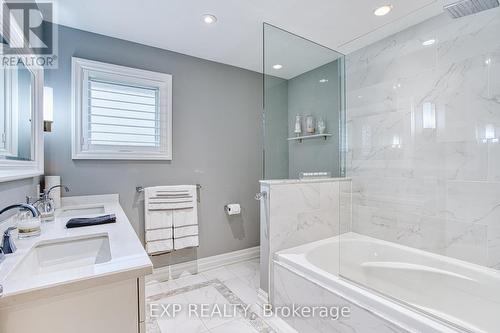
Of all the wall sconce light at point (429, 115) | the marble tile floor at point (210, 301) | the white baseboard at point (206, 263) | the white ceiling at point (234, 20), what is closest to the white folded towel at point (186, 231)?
the white baseboard at point (206, 263)

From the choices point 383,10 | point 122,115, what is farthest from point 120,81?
point 383,10

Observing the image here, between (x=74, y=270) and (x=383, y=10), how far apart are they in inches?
100

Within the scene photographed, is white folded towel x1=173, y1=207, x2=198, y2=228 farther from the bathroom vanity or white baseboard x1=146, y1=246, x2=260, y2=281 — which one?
the bathroom vanity

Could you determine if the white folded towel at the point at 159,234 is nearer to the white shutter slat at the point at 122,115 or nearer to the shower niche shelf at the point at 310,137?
the white shutter slat at the point at 122,115

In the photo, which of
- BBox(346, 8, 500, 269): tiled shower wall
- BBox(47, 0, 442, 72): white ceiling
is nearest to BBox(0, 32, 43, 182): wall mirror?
BBox(47, 0, 442, 72): white ceiling

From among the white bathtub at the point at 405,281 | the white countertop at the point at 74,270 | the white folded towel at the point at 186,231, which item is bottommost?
the white bathtub at the point at 405,281

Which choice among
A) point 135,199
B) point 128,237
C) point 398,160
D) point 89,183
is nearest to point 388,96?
point 398,160

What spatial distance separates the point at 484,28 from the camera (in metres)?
1.70

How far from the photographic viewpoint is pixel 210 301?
210 centimetres

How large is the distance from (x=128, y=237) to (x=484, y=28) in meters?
2.71

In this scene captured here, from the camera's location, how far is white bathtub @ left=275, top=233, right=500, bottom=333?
125 centimetres

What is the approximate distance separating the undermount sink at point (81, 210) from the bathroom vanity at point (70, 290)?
706 millimetres

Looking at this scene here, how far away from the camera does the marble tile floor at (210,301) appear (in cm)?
179

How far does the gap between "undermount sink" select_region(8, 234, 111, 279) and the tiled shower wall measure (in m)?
2.33
